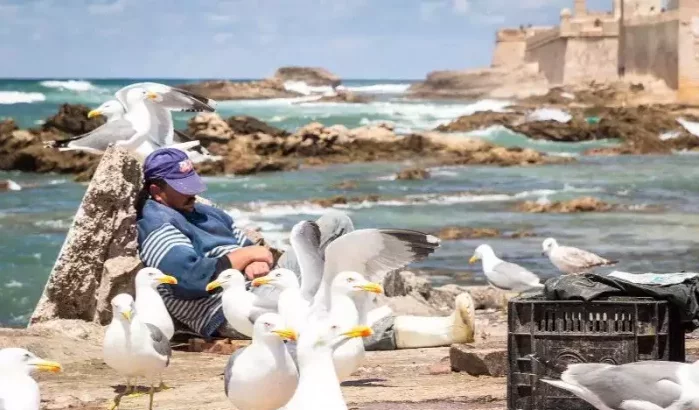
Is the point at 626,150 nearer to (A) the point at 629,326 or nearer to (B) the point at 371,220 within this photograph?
(B) the point at 371,220

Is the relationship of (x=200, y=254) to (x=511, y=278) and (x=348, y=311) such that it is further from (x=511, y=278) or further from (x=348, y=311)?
(x=511, y=278)

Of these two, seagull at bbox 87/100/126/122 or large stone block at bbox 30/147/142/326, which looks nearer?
large stone block at bbox 30/147/142/326

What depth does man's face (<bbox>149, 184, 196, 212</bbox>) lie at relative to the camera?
242 inches

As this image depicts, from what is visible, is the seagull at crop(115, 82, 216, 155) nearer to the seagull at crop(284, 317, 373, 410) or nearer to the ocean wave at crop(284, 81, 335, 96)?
the seagull at crop(284, 317, 373, 410)

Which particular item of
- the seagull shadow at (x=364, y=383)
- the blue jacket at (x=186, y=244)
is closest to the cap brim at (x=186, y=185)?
the blue jacket at (x=186, y=244)

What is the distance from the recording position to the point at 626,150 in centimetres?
3541

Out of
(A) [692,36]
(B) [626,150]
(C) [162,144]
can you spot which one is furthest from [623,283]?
(A) [692,36]

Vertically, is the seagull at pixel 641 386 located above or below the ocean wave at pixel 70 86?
above

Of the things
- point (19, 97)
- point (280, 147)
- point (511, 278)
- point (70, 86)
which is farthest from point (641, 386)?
point (70, 86)

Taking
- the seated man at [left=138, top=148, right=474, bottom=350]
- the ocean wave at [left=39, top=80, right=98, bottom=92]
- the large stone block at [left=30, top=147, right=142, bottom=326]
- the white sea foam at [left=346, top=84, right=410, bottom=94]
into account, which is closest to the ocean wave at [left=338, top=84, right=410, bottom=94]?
the white sea foam at [left=346, top=84, right=410, bottom=94]

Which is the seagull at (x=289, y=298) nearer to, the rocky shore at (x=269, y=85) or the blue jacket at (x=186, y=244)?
the blue jacket at (x=186, y=244)

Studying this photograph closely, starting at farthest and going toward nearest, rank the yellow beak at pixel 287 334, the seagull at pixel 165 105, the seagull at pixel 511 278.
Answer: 1. the seagull at pixel 511 278
2. the seagull at pixel 165 105
3. the yellow beak at pixel 287 334

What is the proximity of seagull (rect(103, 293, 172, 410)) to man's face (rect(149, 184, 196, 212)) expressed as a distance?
4.02 ft

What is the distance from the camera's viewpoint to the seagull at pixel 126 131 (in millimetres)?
7191
